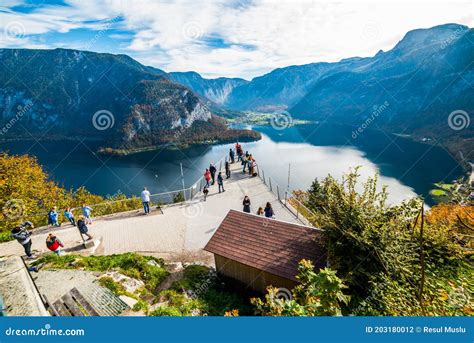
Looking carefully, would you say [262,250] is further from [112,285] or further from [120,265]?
[120,265]

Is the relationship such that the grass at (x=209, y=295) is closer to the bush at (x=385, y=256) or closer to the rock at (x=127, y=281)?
the rock at (x=127, y=281)

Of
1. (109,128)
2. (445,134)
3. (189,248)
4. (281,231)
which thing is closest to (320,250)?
(281,231)

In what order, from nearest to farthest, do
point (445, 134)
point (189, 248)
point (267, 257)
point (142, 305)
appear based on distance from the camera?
point (142, 305) < point (267, 257) < point (189, 248) < point (445, 134)

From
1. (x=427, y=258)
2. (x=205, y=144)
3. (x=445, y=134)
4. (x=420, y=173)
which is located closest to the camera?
(x=427, y=258)

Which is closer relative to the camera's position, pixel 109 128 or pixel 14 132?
pixel 109 128

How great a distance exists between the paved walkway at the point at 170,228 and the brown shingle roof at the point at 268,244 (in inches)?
134

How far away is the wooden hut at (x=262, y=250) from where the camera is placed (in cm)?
743

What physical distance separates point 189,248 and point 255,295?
4.60 metres

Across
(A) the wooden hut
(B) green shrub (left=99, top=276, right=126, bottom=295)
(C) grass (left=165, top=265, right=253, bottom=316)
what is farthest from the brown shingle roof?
(B) green shrub (left=99, top=276, right=126, bottom=295)

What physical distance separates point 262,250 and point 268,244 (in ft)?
0.91

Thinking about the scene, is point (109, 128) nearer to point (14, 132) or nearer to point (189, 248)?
point (14, 132)

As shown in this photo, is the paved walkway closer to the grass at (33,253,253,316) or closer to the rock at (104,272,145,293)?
the grass at (33,253,253,316)

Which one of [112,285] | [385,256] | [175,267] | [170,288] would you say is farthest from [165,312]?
[385,256]

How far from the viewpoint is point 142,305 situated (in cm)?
667
